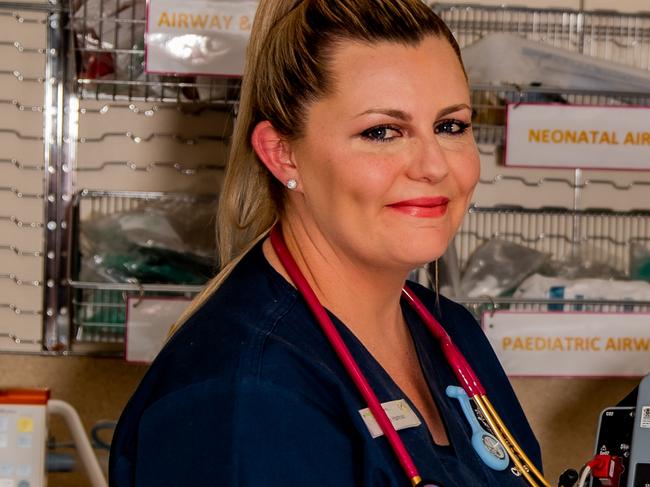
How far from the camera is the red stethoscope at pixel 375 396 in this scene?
1097mm

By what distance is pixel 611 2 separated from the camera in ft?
7.61

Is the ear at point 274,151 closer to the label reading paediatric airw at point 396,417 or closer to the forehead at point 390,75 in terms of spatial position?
the forehead at point 390,75

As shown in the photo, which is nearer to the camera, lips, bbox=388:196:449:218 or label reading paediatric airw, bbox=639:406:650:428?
lips, bbox=388:196:449:218

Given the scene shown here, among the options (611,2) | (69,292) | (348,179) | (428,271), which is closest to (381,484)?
(348,179)

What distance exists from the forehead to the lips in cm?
10

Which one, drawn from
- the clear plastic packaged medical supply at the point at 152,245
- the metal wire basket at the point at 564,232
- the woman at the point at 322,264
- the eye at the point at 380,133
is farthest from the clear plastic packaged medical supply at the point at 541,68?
the eye at the point at 380,133

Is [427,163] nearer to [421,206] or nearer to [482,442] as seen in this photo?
[421,206]

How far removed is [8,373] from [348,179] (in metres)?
1.32

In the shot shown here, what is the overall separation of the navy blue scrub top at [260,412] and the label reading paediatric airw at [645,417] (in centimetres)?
28

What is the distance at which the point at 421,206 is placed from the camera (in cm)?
115

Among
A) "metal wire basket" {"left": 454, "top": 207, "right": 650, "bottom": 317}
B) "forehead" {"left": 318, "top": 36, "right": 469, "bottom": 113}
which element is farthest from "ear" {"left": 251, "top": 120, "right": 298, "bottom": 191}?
"metal wire basket" {"left": 454, "top": 207, "right": 650, "bottom": 317}

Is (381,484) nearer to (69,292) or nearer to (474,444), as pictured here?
(474,444)

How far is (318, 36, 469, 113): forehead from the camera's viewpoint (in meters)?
1.14

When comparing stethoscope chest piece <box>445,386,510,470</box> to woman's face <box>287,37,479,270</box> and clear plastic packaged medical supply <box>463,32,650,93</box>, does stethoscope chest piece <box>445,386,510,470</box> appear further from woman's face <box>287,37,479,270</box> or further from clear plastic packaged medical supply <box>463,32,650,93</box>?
clear plastic packaged medical supply <box>463,32,650,93</box>
